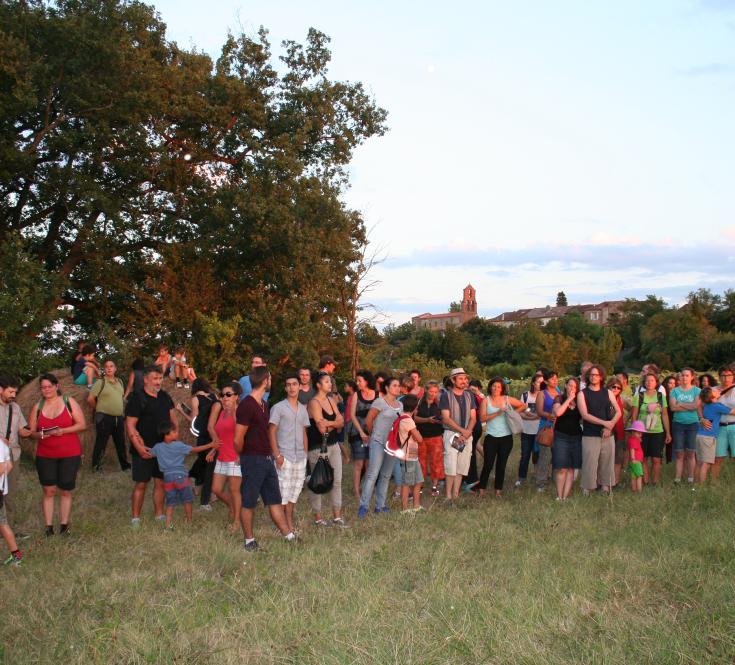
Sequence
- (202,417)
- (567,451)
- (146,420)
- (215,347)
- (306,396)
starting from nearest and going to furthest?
(146,420)
(306,396)
(202,417)
(567,451)
(215,347)

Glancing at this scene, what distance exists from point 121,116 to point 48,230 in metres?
4.97

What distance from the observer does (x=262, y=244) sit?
22.2 meters

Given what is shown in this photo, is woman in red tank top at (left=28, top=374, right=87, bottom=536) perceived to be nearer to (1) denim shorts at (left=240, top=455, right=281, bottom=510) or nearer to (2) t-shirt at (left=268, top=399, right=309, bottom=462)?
(1) denim shorts at (left=240, top=455, right=281, bottom=510)

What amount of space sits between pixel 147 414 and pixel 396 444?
3.09 meters

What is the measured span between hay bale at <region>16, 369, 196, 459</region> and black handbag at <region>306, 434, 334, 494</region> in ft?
22.8

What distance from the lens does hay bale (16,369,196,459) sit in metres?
14.4

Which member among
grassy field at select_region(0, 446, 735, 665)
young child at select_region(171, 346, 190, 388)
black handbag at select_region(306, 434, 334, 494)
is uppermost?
young child at select_region(171, 346, 190, 388)

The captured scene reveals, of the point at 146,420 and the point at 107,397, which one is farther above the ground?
the point at 107,397

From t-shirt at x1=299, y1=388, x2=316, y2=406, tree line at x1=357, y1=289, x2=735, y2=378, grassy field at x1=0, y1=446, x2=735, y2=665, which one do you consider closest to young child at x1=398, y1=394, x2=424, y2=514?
grassy field at x1=0, y1=446, x2=735, y2=665

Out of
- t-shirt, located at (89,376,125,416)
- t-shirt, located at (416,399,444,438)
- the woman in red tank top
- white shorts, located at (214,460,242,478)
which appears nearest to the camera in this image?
the woman in red tank top

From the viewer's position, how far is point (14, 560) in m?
7.41

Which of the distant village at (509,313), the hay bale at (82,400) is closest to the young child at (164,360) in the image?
the hay bale at (82,400)

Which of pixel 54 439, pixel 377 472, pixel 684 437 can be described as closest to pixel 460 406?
pixel 377 472

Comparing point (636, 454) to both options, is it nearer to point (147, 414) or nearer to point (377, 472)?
point (377, 472)
